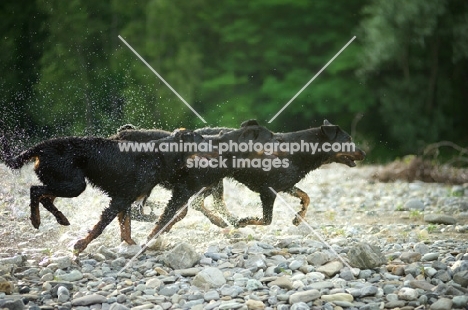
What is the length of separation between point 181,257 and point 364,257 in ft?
5.92

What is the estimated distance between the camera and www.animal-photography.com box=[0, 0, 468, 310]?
18.7 feet

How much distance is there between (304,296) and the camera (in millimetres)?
5145

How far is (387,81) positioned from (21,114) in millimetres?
12775

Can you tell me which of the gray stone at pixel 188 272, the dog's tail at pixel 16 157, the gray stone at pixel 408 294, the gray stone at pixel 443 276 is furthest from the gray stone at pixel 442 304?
the dog's tail at pixel 16 157

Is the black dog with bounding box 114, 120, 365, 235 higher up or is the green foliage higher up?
the green foliage

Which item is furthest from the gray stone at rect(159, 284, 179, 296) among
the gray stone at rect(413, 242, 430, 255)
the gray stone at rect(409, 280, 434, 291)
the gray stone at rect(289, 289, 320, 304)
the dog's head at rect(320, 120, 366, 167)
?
the dog's head at rect(320, 120, 366, 167)

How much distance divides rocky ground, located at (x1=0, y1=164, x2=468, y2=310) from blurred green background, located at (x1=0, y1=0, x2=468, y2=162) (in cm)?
794

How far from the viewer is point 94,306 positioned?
5078 mm

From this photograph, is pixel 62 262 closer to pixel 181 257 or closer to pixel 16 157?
pixel 181 257

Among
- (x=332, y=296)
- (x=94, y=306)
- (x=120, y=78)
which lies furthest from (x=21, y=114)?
(x=332, y=296)

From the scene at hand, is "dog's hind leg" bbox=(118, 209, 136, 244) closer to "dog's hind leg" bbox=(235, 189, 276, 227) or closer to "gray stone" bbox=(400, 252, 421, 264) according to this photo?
"dog's hind leg" bbox=(235, 189, 276, 227)

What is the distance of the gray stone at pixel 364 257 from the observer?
5934 millimetres

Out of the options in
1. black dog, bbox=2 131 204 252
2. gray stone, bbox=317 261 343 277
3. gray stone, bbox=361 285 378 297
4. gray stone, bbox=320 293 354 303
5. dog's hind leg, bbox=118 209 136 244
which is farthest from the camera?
dog's hind leg, bbox=118 209 136 244

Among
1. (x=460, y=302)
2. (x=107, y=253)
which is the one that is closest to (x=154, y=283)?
(x=107, y=253)
